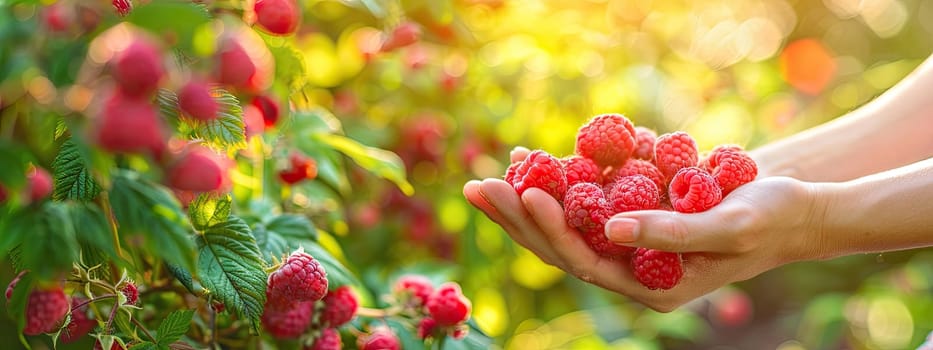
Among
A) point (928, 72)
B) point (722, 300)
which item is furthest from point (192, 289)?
point (722, 300)

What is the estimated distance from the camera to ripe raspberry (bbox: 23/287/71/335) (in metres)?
0.78

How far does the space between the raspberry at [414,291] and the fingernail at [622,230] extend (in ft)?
1.04

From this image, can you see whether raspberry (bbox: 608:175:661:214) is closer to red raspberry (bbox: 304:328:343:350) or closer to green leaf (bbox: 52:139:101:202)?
red raspberry (bbox: 304:328:343:350)

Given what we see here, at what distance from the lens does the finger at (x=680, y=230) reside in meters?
0.96

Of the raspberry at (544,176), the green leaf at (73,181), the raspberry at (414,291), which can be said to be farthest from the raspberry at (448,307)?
the green leaf at (73,181)

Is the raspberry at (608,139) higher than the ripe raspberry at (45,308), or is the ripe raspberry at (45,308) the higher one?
the raspberry at (608,139)

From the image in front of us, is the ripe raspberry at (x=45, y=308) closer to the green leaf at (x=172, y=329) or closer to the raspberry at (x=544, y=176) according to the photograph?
the green leaf at (x=172, y=329)

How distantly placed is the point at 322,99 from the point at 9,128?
0.90 m

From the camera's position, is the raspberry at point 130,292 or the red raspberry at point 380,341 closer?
the raspberry at point 130,292

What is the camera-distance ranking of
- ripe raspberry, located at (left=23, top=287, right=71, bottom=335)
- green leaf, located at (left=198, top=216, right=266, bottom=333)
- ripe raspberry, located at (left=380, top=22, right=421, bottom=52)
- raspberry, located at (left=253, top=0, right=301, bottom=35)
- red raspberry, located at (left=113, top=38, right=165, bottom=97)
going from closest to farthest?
red raspberry, located at (left=113, top=38, right=165, bottom=97)
ripe raspberry, located at (left=23, top=287, right=71, bottom=335)
green leaf, located at (left=198, top=216, right=266, bottom=333)
raspberry, located at (left=253, top=0, right=301, bottom=35)
ripe raspberry, located at (left=380, top=22, right=421, bottom=52)

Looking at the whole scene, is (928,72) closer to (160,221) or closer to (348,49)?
(348,49)

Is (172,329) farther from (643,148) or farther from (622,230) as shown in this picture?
(643,148)

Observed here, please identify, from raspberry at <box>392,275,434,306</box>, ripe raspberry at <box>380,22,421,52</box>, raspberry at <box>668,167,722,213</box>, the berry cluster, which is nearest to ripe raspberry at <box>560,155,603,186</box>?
the berry cluster

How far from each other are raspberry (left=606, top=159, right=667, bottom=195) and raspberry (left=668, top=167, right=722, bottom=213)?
0.07 m
